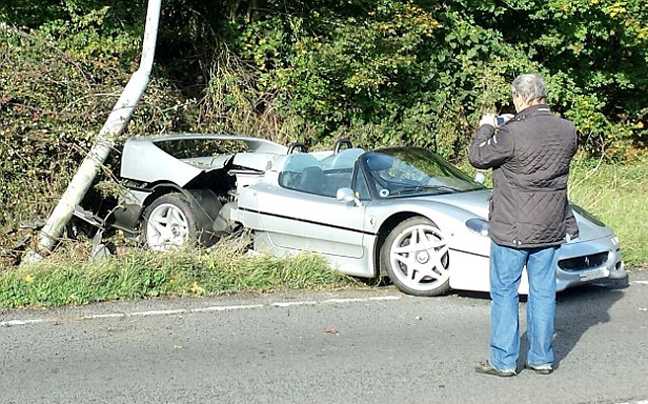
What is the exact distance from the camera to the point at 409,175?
9445 mm

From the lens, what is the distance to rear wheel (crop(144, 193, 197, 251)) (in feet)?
33.0

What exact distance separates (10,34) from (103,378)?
7.98 metres

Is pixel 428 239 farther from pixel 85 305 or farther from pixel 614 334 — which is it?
pixel 85 305

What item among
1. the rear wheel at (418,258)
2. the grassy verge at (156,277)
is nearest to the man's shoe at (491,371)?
the rear wheel at (418,258)

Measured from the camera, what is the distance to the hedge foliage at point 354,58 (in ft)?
46.2

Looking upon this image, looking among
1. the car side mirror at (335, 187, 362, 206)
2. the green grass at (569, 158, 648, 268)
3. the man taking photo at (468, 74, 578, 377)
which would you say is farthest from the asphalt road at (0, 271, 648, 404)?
the green grass at (569, 158, 648, 268)

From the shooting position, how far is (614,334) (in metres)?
7.11

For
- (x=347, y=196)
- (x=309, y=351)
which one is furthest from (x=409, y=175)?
(x=309, y=351)

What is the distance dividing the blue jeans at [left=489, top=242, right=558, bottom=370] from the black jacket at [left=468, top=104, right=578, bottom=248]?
10 centimetres

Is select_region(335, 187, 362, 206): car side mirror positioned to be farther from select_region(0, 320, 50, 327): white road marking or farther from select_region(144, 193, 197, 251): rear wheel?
select_region(0, 320, 50, 327): white road marking

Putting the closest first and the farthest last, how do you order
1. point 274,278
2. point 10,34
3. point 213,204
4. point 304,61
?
1. point 274,278
2. point 213,204
3. point 10,34
4. point 304,61

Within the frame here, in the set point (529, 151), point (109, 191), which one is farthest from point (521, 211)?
point (109, 191)

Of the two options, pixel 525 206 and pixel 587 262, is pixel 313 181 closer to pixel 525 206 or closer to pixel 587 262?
pixel 587 262

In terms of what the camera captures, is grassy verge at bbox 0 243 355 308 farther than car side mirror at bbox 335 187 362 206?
No
